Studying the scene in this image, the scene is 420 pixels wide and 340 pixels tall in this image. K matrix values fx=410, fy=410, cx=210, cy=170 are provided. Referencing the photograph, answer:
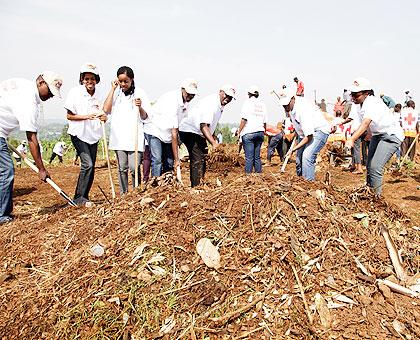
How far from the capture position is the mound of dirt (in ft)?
7.81

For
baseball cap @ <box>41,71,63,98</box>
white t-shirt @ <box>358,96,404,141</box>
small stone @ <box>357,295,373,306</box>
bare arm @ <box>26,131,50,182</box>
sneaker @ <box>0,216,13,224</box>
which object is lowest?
sneaker @ <box>0,216,13,224</box>

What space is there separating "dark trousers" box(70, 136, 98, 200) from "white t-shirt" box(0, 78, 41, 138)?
0.74 m

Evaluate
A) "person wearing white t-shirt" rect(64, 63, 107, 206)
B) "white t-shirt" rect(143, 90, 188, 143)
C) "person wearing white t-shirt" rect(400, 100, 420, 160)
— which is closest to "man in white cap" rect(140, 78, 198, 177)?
"white t-shirt" rect(143, 90, 188, 143)

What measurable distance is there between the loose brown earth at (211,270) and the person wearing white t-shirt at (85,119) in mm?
1389

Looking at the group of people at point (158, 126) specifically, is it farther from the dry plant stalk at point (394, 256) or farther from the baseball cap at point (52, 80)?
the dry plant stalk at point (394, 256)

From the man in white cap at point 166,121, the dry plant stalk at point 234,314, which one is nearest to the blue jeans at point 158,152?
the man in white cap at point 166,121

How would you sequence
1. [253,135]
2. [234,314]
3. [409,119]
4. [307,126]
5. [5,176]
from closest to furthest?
[234,314] < [5,176] < [307,126] < [253,135] < [409,119]

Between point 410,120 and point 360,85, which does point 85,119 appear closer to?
point 360,85

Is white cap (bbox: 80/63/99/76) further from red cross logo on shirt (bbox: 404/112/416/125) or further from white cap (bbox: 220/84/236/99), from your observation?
red cross logo on shirt (bbox: 404/112/416/125)

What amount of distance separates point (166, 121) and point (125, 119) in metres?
0.51

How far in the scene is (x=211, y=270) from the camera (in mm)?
2680

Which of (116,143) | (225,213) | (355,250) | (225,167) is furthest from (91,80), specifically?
(225,167)

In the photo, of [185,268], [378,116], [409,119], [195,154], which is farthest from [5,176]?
[409,119]

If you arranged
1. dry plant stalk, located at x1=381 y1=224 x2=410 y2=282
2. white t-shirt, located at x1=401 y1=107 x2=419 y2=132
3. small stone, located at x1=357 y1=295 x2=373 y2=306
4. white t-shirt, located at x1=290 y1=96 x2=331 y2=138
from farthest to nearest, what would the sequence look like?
white t-shirt, located at x1=401 y1=107 x2=419 y2=132
white t-shirt, located at x1=290 y1=96 x2=331 y2=138
dry plant stalk, located at x1=381 y1=224 x2=410 y2=282
small stone, located at x1=357 y1=295 x2=373 y2=306
